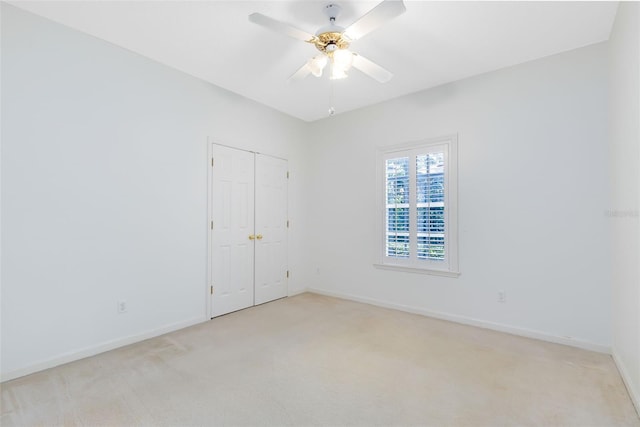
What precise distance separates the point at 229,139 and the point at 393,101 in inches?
89.9

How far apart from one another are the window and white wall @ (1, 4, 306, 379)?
238cm

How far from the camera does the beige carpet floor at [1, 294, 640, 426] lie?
6.25 feet

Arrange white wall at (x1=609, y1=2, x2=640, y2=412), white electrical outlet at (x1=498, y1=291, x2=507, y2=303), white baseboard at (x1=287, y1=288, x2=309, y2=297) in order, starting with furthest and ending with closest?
white baseboard at (x1=287, y1=288, x2=309, y2=297), white electrical outlet at (x1=498, y1=291, x2=507, y2=303), white wall at (x1=609, y1=2, x2=640, y2=412)

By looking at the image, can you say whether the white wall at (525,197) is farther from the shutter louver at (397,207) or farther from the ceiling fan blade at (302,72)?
the ceiling fan blade at (302,72)

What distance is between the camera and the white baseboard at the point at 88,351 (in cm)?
237

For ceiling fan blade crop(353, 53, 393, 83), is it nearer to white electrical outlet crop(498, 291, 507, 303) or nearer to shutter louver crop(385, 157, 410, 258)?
shutter louver crop(385, 157, 410, 258)

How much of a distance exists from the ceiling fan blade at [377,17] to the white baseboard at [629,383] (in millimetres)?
2848

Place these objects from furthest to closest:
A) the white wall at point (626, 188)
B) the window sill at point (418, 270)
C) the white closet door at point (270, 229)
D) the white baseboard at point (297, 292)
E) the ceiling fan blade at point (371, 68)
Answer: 1. the white baseboard at point (297, 292)
2. the white closet door at point (270, 229)
3. the window sill at point (418, 270)
4. the ceiling fan blade at point (371, 68)
5. the white wall at point (626, 188)

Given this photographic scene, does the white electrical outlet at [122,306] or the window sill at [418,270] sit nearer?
the white electrical outlet at [122,306]

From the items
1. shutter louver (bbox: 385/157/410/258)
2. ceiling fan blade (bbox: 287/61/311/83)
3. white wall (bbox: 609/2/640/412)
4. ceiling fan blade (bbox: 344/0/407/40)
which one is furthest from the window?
ceiling fan blade (bbox: 344/0/407/40)

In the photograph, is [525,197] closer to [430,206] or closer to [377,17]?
[430,206]

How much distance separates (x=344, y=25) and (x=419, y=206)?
2.25 metres

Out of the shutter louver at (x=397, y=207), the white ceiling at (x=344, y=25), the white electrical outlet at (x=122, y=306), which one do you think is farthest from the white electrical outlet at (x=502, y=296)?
the white electrical outlet at (x=122, y=306)

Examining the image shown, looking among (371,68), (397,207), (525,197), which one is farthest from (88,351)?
(525,197)
